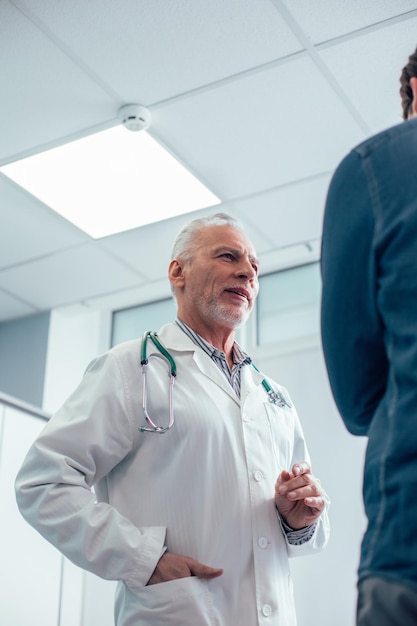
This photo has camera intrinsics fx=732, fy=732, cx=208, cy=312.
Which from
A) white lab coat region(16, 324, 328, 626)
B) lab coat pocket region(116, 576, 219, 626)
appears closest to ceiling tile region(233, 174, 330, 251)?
white lab coat region(16, 324, 328, 626)

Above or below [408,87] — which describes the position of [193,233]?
above

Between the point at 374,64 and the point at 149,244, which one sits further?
the point at 149,244

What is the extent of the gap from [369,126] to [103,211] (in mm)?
1338

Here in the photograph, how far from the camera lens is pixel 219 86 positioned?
282 centimetres

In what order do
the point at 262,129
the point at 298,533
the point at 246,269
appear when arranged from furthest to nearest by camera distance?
the point at 262,129, the point at 246,269, the point at 298,533

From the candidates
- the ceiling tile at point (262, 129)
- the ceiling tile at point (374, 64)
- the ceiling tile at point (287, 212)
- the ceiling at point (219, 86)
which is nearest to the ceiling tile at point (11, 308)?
the ceiling at point (219, 86)

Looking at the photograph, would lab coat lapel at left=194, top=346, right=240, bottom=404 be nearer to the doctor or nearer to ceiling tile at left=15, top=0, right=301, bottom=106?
the doctor

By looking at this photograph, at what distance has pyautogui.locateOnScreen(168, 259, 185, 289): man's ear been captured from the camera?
210 centimetres

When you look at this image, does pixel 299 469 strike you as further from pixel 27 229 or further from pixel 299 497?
pixel 27 229

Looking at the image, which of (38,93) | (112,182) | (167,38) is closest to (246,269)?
(167,38)

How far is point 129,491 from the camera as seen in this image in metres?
1.65

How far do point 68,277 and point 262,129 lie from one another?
5.52 feet

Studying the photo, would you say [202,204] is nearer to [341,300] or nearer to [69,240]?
[69,240]

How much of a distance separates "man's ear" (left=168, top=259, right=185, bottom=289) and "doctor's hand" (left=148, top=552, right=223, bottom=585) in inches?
32.2
